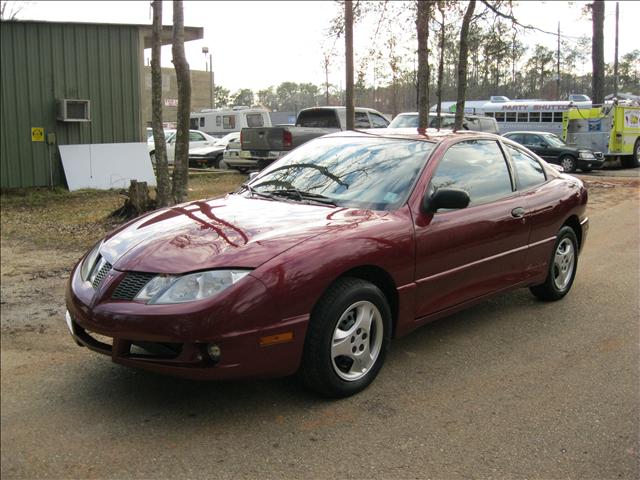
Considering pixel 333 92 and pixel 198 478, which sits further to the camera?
pixel 333 92

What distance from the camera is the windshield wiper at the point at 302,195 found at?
171 inches

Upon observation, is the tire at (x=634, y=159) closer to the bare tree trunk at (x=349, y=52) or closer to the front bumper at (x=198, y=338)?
the bare tree trunk at (x=349, y=52)

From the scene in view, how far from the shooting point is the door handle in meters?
5.04

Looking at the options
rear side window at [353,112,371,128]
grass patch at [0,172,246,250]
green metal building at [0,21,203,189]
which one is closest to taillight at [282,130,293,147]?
grass patch at [0,172,246,250]

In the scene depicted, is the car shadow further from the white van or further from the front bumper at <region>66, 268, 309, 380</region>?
the white van

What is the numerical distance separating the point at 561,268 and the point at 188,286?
3.86 m

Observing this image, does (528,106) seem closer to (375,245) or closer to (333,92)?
(375,245)

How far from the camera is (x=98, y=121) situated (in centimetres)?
1342

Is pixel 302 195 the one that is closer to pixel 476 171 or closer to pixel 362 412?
pixel 476 171

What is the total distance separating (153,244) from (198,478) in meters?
1.32

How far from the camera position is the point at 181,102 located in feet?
29.6

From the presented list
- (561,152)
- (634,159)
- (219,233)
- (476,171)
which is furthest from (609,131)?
(219,233)

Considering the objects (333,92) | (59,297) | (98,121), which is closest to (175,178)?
(59,297)

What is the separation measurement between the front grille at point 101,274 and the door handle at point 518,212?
3049 mm
